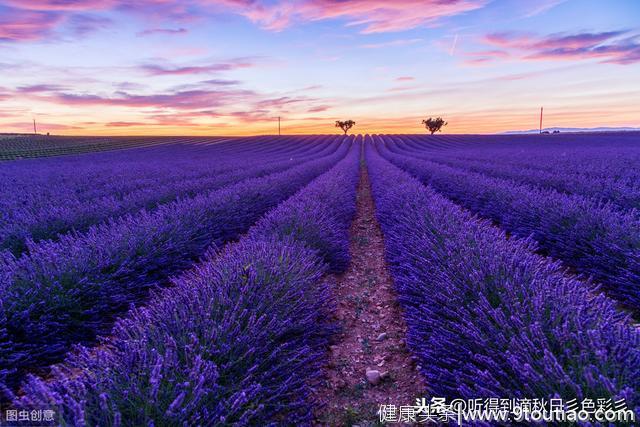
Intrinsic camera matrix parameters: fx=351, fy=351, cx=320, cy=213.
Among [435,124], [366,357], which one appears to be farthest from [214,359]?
[435,124]

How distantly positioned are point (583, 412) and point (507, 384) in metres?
0.35

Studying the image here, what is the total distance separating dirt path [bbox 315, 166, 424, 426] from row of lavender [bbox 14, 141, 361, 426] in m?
0.16

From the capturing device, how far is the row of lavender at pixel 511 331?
1393 millimetres

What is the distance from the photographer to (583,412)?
1.22 m

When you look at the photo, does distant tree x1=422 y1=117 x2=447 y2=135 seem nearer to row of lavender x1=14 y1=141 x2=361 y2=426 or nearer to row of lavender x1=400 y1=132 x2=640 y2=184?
row of lavender x1=400 y1=132 x2=640 y2=184

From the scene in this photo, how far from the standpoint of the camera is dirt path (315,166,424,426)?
6.84ft

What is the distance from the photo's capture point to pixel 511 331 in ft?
5.52

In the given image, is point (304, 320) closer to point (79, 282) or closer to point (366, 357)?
point (366, 357)

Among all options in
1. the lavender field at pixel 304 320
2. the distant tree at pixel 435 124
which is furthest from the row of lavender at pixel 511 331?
the distant tree at pixel 435 124

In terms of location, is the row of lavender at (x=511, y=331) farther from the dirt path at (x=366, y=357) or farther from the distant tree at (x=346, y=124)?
the distant tree at (x=346, y=124)

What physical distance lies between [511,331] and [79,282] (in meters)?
2.99

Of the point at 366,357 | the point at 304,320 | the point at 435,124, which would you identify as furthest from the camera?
the point at 435,124

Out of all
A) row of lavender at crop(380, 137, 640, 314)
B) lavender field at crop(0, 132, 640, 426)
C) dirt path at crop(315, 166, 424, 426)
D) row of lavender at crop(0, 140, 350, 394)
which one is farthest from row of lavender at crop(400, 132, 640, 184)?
row of lavender at crop(0, 140, 350, 394)

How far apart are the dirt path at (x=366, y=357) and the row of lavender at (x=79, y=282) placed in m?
1.84
